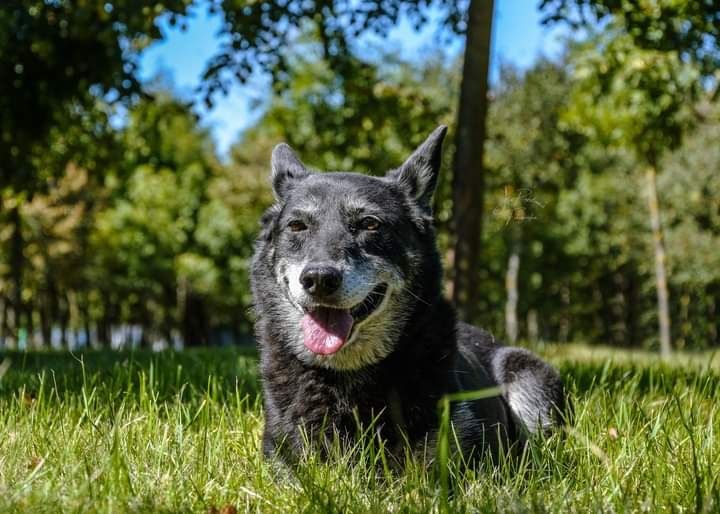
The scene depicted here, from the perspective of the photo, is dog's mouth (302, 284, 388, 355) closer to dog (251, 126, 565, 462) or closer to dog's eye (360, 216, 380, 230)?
dog (251, 126, 565, 462)

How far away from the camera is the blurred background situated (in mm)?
8891

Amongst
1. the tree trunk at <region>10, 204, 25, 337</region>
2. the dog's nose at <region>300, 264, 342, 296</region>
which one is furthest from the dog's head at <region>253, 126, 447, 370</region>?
the tree trunk at <region>10, 204, 25, 337</region>

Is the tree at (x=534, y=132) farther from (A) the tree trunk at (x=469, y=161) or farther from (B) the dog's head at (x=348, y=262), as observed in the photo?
(B) the dog's head at (x=348, y=262)

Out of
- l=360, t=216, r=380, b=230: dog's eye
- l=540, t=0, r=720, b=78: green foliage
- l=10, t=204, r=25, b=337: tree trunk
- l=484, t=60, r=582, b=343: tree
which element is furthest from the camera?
l=484, t=60, r=582, b=343: tree

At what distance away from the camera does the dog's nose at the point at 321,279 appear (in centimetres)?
350

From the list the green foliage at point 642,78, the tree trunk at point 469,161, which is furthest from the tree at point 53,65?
the green foliage at point 642,78

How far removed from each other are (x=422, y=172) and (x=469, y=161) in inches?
181

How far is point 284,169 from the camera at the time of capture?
4609mm

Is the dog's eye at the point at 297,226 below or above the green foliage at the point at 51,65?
below

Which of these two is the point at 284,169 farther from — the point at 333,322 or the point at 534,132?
the point at 534,132

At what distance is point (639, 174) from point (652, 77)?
24.1 m

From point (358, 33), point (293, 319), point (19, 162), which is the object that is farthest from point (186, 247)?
point (293, 319)

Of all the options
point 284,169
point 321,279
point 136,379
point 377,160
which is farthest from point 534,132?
point 321,279

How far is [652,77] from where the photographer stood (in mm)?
9703
